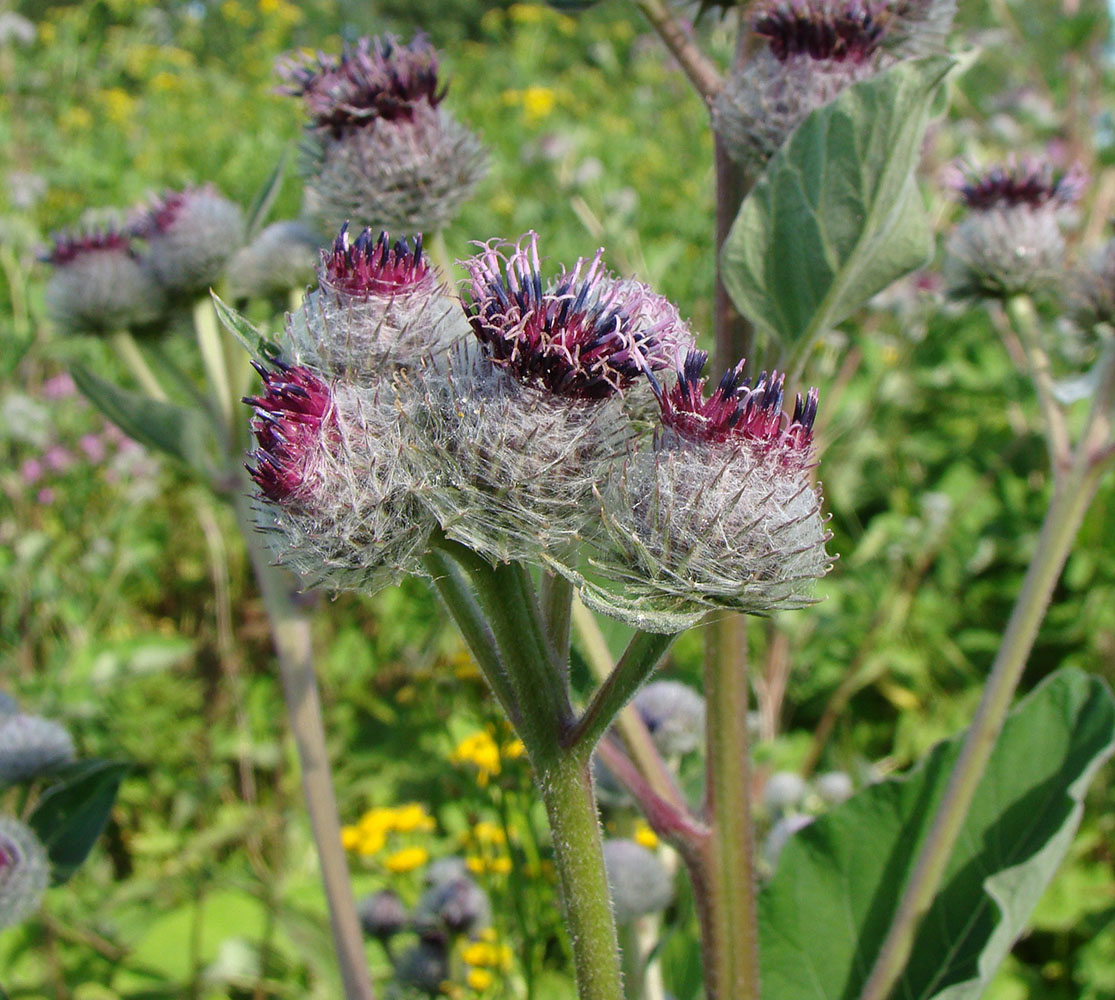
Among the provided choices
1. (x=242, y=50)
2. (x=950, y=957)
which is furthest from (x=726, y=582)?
(x=242, y=50)

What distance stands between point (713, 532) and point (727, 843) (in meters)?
0.63

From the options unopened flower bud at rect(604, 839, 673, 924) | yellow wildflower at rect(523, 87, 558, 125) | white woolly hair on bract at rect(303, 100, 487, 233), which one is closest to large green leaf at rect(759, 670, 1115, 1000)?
unopened flower bud at rect(604, 839, 673, 924)

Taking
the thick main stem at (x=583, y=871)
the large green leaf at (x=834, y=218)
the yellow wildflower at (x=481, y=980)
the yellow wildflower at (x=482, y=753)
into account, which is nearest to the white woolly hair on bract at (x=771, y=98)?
the large green leaf at (x=834, y=218)

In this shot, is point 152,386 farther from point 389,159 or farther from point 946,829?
point 946,829

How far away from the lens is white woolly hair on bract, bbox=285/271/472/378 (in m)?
0.92

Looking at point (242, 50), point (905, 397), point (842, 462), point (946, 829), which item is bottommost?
point (946, 829)

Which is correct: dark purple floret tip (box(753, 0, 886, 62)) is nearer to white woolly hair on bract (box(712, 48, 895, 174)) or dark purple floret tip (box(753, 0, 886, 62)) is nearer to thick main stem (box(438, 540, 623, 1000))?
white woolly hair on bract (box(712, 48, 895, 174))

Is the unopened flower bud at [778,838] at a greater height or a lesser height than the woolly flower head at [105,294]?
lesser

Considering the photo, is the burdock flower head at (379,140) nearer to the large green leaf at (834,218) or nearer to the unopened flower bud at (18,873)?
the large green leaf at (834,218)

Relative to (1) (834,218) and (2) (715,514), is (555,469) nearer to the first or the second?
(2) (715,514)

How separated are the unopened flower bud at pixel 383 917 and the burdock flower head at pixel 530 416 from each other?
1506 millimetres

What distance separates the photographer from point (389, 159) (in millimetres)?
1487

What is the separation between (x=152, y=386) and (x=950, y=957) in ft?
5.74

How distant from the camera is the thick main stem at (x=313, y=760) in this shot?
158 centimetres
